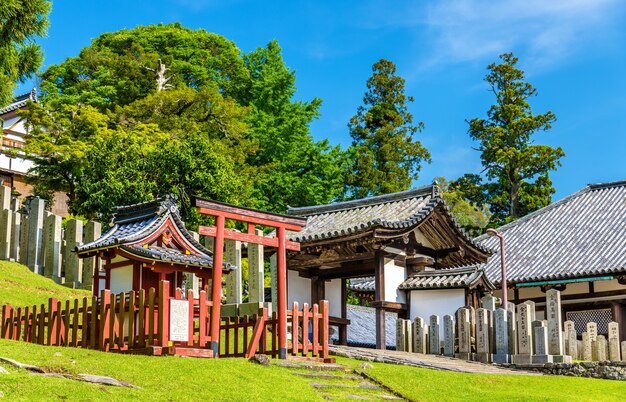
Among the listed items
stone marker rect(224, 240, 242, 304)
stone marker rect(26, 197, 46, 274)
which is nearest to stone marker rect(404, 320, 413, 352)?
stone marker rect(224, 240, 242, 304)

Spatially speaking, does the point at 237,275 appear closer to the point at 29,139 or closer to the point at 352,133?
the point at 29,139

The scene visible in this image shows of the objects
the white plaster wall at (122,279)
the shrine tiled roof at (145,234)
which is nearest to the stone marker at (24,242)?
the shrine tiled roof at (145,234)

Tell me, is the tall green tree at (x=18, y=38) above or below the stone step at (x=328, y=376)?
above

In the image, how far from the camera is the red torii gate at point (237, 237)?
650 inches

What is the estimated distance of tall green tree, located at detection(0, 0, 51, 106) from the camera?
2289 centimetres

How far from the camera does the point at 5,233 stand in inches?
1094

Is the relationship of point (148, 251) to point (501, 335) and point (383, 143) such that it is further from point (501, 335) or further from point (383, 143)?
point (383, 143)

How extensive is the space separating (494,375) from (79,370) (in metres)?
9.79

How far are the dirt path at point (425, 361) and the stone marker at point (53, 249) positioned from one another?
10.9 m

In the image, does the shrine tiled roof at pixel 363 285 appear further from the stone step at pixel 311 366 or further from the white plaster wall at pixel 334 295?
the stone step at pixel 311 366

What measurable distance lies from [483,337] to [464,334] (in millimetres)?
554

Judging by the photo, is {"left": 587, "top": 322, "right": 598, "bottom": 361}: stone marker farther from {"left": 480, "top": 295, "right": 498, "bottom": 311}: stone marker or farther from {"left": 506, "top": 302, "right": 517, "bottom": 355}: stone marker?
{"left": 480, "top": 295, "right": 498, "bottom": 311}: stone marker

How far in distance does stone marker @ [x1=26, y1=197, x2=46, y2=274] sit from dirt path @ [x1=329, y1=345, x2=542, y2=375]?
11.7 metres

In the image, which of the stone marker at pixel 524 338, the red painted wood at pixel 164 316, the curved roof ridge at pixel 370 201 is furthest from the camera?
the curved roof ridge at pixel 370 201
